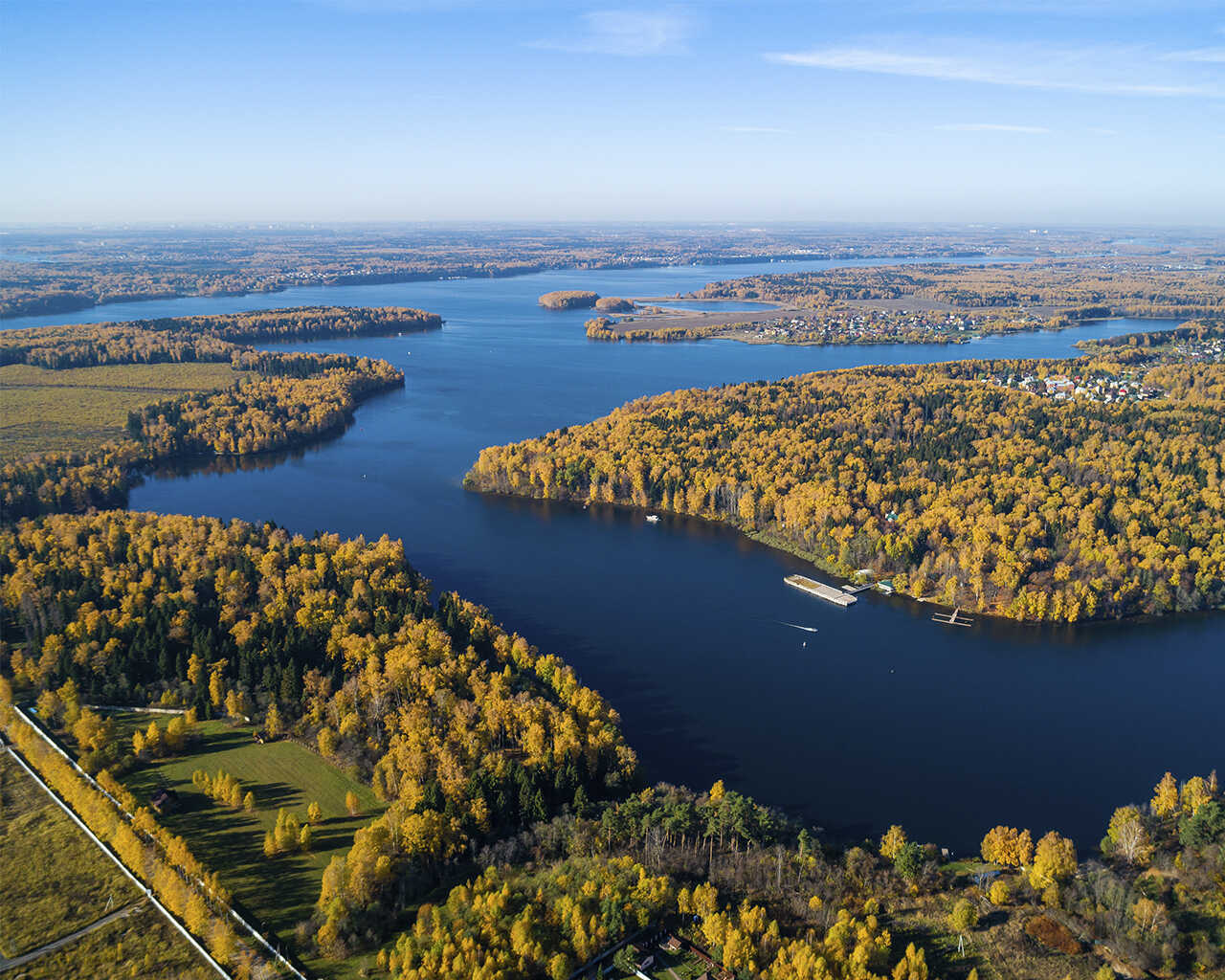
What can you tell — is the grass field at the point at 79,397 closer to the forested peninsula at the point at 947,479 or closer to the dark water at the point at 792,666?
the dark water at the point at 792,666

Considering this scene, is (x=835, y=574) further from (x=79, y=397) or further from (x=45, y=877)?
(x=79, y=397)

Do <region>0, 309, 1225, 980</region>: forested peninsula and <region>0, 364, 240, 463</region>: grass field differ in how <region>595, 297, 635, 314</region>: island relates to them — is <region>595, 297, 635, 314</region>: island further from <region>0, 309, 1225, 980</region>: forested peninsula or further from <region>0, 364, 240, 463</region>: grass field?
<region>0, 309, 1225, 980</region>: forested peninsula

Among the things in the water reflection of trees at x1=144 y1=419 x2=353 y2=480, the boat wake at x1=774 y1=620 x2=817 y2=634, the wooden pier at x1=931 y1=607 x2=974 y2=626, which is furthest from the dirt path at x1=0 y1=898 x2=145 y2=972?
the water reflection of trees at x1=144 y1=419 x2=353 y2=480

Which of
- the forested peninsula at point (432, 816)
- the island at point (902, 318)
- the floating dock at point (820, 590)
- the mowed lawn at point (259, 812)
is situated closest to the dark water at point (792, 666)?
the floating dock at point (820, 590)

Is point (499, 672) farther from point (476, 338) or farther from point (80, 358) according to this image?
point (476, 338)

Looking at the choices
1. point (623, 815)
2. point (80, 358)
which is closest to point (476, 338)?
point (80, 358)

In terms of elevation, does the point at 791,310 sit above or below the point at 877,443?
above
